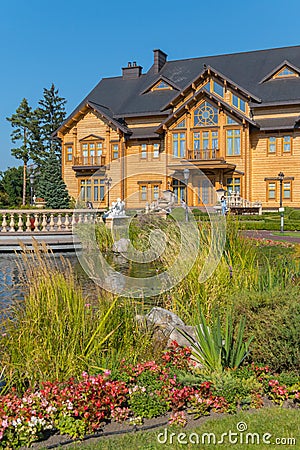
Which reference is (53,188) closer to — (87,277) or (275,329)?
(87,277)

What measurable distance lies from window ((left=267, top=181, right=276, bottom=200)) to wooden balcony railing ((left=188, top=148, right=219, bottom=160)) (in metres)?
4.02

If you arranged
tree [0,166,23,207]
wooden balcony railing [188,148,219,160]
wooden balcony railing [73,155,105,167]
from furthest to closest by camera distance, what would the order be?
1. tree [0,166,23,207]
2. wooden balcony railing [73,155,105,167]
3. wooden balcony railing [188,148,219,160]

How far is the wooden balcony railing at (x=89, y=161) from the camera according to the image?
37.8 m

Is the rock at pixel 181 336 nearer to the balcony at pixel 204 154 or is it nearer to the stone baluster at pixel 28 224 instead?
the stone baluster at pixel 28 224

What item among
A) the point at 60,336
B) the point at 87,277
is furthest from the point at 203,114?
the point at 60,336

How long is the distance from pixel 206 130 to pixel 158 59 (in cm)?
902

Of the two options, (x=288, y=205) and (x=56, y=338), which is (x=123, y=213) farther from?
(x=288, y=205)

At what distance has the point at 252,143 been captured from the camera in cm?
3391

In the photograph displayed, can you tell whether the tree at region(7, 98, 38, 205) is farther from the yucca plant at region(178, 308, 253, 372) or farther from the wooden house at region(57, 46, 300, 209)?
the yucca plant at region(178, 308, 253, 372)

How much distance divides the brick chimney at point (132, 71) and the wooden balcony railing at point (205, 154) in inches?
449

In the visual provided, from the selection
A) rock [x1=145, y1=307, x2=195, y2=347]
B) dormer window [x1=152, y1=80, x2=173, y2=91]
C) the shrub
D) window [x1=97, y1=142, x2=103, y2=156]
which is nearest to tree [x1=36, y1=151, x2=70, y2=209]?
window [x1=97, y1=142, x2=103, y2=156]

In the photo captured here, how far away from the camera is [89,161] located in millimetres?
38188

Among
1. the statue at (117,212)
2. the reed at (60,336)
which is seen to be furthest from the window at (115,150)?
the reed at (60,336)

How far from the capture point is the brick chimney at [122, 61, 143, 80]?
137ft
